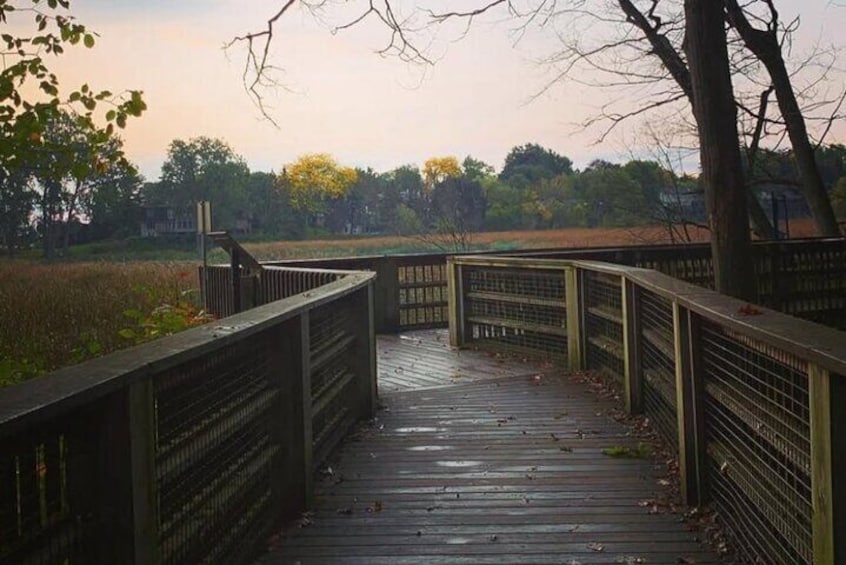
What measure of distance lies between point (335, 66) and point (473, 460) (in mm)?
10595

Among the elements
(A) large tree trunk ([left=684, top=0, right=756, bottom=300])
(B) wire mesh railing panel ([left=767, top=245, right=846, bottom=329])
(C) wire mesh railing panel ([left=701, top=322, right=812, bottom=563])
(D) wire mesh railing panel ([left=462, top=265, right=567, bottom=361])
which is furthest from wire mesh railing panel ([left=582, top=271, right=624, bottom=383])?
(B) wire mesh railing panel ([left=767, top=245, right=846, bottom=329])

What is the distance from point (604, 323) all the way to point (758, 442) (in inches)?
178

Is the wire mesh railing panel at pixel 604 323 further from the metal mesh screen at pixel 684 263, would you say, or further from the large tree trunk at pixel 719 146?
the metal mesh screen at pixel 684 263

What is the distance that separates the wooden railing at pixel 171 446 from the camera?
188 centimetres

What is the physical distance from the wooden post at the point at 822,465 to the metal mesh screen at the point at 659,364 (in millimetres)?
2309

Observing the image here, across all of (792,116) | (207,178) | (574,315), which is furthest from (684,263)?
(207,178)

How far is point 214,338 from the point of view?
3004 mm

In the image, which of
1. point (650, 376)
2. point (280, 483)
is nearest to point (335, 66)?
point (650, 376)

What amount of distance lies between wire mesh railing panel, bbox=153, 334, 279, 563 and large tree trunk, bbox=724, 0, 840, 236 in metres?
12.5

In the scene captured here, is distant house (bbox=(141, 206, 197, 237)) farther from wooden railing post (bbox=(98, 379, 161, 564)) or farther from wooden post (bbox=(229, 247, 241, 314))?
wooden railing post (bbox=(98, 379, 161, 564))

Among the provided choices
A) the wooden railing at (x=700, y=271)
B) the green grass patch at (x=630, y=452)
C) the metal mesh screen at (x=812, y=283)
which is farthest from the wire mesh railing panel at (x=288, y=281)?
the metal mesh screen at (x=812, y=283)

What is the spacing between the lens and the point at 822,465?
7.77ft

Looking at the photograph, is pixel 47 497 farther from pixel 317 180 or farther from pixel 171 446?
pixel 317 180

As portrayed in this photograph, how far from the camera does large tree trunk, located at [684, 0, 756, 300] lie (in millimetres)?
6964
